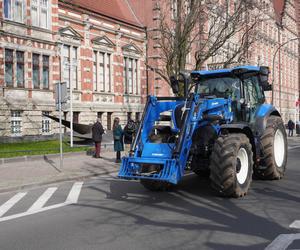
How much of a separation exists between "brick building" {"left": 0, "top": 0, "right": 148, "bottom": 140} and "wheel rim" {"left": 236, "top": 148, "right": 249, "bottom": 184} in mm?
18738

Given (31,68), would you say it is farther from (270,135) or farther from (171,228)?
(171,228)

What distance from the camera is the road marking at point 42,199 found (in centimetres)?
890

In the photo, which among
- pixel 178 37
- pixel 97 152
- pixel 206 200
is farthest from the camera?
pixel 178 37

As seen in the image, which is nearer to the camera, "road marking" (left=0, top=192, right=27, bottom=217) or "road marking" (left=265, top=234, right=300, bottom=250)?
"road marking" (left=265, top=234, right=300, bottom=250)

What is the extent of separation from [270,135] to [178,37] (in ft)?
55.2

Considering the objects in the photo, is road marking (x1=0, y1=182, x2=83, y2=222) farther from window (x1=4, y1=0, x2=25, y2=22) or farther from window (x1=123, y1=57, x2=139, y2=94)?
window (x1=123, y1=57, x2=139, y2=94)

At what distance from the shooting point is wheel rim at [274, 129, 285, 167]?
12.4m

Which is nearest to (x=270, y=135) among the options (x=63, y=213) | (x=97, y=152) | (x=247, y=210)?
(x=247, y=210)

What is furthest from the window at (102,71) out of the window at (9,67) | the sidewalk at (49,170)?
the sidewalk at (49,170)

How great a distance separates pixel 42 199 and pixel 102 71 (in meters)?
25.0

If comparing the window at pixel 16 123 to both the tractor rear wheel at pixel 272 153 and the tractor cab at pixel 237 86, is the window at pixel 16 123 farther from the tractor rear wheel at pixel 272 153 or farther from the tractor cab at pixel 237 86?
the tractor rear wheel at pixel 272 153

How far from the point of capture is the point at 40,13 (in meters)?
28.2

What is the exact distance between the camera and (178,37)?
27.2m

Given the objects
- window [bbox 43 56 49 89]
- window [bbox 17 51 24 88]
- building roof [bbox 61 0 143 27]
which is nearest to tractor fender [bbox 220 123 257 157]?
window [bbox 17 51 24 88]
